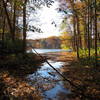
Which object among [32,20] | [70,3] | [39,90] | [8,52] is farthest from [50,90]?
[32,20]

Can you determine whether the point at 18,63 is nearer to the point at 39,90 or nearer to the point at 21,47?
the point at 21,47

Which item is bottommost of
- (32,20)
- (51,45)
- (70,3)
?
(51,45)

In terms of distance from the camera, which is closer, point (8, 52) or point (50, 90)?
point (50, 90)

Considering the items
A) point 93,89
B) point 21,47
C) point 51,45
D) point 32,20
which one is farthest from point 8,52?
point 51,45

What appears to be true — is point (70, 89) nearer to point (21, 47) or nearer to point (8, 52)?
point (8, 52)

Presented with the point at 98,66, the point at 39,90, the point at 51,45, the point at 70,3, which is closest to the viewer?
the point at 39,90

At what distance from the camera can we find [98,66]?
830 centimetres

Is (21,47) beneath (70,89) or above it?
above

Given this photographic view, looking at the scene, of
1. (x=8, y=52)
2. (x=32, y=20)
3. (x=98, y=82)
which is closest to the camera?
(x=98, y=82)

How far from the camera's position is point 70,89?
491 cm

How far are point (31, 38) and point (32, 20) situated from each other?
12.1 ft

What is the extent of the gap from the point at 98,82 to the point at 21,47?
336 inches

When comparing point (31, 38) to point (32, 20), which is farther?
point (31, 38)

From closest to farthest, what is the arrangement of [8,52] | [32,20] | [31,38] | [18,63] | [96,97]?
[96,97]
[18,63]
[8,52]
[32,20]
[31,38]
